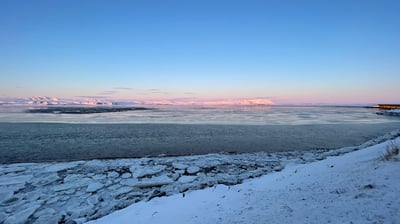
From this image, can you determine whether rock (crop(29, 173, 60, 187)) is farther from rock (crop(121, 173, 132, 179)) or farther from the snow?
the snow

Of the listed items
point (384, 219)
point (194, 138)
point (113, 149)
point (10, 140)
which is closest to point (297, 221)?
point (384, 219)

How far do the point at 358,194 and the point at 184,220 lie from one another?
2629mm

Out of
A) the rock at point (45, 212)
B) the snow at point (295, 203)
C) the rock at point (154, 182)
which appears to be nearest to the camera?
the snow at point (295, 203)

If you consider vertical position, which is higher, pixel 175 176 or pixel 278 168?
pixel 278 168

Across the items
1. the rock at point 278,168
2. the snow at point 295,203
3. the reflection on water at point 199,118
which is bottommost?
the reflection on water at point 199,118

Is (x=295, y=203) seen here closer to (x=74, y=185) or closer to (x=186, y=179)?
(x=186, y=179)

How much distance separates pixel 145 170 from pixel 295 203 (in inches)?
199

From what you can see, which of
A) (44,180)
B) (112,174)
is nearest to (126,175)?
(112,174)

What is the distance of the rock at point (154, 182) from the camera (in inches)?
225

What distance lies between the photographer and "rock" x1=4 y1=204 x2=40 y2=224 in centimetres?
405

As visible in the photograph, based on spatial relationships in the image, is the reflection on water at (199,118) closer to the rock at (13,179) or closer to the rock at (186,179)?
the rock at (186,179)

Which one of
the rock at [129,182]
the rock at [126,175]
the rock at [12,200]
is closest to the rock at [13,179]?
the rock at [12,200]

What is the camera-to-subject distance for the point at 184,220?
10.7 ft

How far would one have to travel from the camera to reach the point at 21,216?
13.8ft
